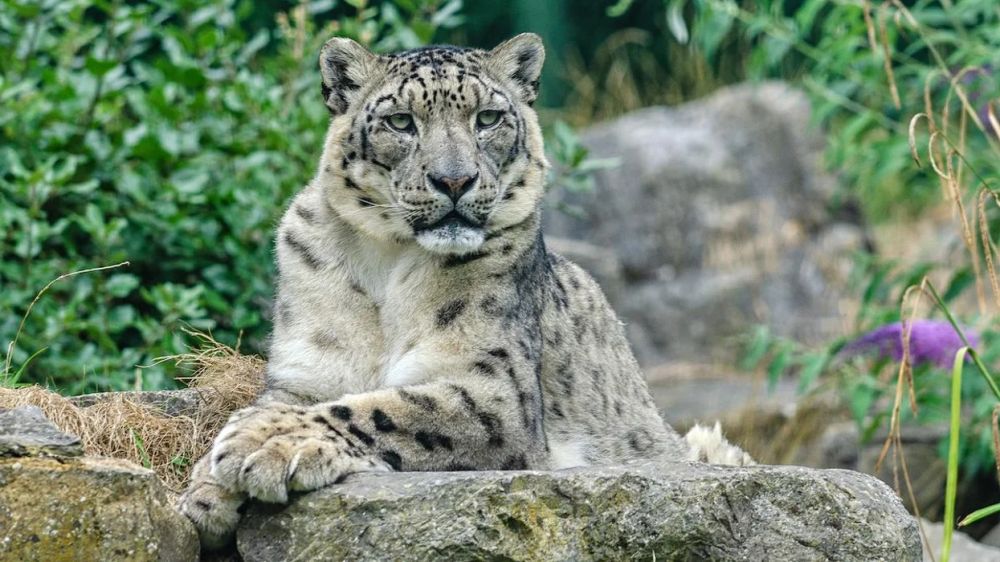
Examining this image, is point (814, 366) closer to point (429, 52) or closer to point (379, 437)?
point (429, 52)

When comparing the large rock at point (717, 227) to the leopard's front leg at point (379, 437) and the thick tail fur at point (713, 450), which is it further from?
the leopard's front leg at point (379, 437)

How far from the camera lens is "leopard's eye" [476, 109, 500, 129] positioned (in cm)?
571

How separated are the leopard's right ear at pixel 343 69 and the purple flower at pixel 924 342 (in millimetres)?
3868

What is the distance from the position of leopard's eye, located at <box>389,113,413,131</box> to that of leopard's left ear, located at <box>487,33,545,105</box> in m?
0.59

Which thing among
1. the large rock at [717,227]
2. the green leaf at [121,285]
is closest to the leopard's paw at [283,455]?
the green leaf at [121,285]

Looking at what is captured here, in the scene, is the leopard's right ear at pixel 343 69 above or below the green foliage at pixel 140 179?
above

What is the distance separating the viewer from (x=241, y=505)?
15.3 feet

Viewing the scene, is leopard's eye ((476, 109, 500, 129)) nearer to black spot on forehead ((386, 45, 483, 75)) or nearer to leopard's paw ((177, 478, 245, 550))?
black spot on forehead ((386, 45, 483, 75))

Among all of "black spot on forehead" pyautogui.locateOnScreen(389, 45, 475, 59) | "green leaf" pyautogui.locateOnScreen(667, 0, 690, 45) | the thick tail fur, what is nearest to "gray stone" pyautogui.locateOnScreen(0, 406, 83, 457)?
"black spot on forehead" pyautogui.locateOnScreen(389, 45, 475, 59)

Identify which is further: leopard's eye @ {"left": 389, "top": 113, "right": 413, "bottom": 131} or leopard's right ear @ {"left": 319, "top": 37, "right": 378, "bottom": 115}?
leopard's right ear @ {"left": 319, "top": 37, "right": 378, "bottom": 115}

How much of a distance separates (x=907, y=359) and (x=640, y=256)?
10.6 meters

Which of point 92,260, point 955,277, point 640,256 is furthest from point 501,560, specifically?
point 640,256

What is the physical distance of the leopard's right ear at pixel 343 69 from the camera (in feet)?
19.3

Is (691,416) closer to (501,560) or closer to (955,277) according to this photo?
(955,277)
